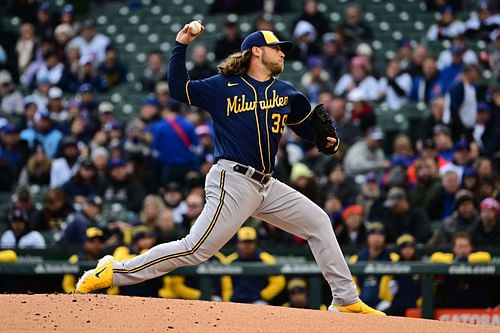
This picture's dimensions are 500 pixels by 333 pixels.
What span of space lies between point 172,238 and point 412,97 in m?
4.62

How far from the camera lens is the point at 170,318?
6340 mm

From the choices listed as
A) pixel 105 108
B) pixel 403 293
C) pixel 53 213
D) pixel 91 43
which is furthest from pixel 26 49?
pixel 403 293

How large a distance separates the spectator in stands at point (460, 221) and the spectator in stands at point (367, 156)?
189cm

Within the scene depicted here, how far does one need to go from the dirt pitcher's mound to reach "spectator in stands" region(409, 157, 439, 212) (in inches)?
196

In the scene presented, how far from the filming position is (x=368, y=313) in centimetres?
703

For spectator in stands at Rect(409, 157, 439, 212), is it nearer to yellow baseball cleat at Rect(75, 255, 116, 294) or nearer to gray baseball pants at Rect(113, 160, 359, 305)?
gray baseball pants at Rect(113, 160, 359, 305)

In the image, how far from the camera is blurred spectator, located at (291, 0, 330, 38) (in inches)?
612

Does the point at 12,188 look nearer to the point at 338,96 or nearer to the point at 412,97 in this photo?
the point at 338,96

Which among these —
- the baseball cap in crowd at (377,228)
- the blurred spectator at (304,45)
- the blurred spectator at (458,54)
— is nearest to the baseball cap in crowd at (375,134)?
the blurred spectator at (458,54)

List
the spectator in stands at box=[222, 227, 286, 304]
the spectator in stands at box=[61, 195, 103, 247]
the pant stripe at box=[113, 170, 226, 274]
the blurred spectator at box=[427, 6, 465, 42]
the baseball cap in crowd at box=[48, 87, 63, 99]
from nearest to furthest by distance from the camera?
the pant stripe at box=[113, 170, 226, 274] < the spectator in stands at box=[222, 227, 286, 304] < the spectator in stands at box=[61, 195, 103, 247] < the baseball cap in crowd at box=[48, 87, 63, 99] < the blurred spectator at box=[427, 6, 465, 42]

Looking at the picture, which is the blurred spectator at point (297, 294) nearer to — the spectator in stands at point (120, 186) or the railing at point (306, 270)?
the railing at point (306, 270)

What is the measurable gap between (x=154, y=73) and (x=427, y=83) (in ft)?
12.6

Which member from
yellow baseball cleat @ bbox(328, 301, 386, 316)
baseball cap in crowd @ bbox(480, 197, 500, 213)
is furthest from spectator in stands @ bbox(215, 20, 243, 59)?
yellow baseball cleat @ bbox(328, 301, 386, 316)

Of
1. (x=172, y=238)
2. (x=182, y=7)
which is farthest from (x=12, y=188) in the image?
(x=182, y=7)
